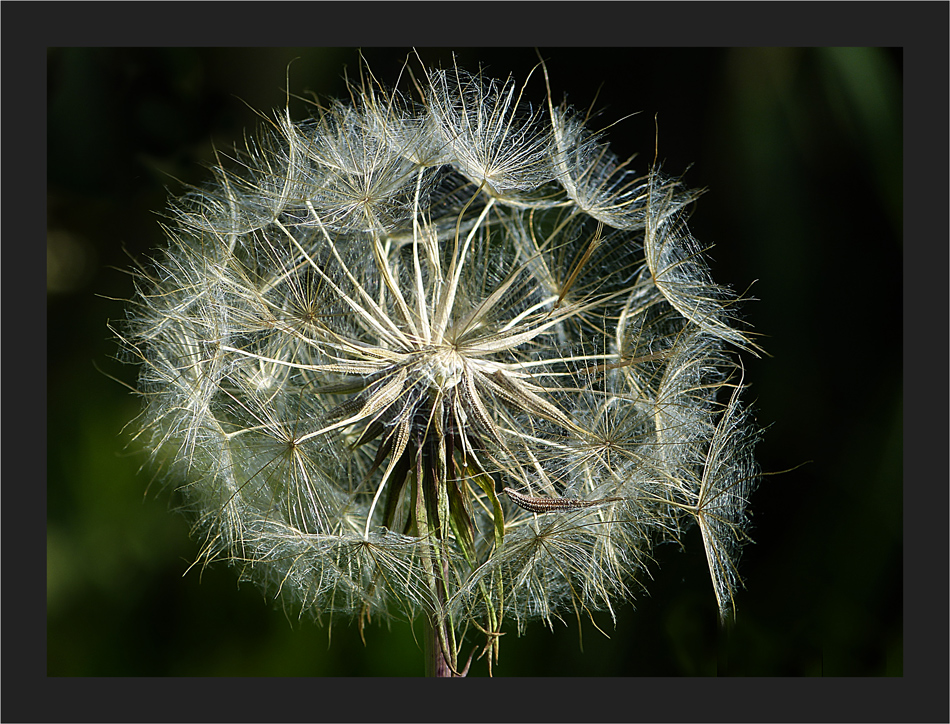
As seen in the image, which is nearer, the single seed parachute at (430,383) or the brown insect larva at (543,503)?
the brown insect larva at (543,503)

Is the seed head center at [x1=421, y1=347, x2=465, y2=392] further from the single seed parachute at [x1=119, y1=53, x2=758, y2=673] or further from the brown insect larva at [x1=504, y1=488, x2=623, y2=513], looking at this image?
the brown insect larva at [x1=504, y1=488, x2=623, y2=513]

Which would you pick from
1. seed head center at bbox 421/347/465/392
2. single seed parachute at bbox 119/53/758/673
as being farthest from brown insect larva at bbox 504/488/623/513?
seed head center at bbox 421/347/465/392

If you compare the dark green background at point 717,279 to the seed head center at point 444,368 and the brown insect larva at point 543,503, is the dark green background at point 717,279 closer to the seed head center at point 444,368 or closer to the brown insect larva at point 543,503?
the brown insect larva at point 543,503

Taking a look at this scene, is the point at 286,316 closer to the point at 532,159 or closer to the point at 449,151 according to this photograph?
the point at 449,151

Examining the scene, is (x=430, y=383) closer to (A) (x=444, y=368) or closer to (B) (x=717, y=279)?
(A) (x=444, y=368)

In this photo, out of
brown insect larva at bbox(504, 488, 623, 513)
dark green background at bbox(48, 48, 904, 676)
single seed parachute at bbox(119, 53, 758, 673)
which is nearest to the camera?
brown insect larva at bbox(504, 488, 623, 513)

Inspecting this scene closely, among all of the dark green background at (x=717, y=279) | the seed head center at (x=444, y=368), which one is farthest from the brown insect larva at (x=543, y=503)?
the dark green background at (x=717, y=279)
